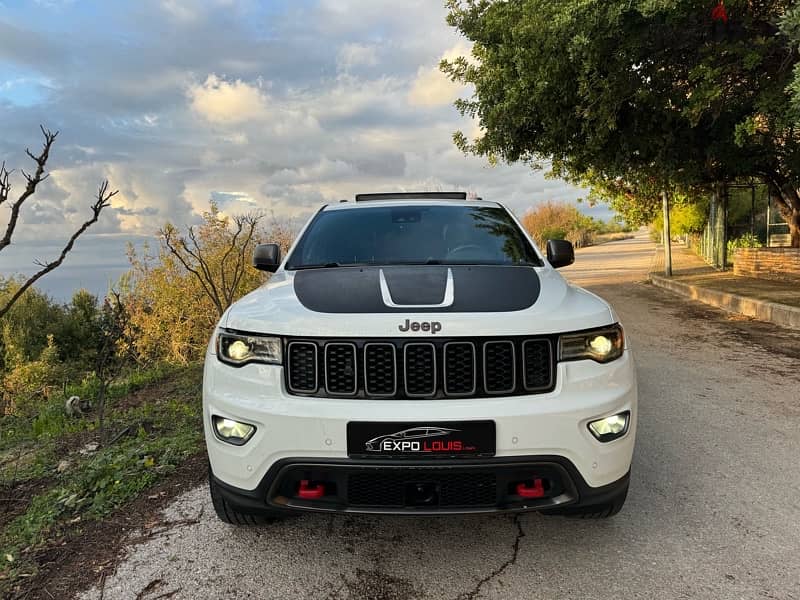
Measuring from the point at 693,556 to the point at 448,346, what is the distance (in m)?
1.57

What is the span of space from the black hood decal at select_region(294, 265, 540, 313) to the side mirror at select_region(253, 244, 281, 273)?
706mm

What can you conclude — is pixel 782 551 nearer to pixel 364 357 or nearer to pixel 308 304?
pixel 364 357

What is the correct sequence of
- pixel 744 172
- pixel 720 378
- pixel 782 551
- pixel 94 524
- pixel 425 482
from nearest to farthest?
pixel 425 482 < pixel 782 551 < pixel 94 524 < pixel 720 378 < pixel 744 172

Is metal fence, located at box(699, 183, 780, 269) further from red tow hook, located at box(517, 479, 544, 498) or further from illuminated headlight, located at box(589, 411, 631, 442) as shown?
red tow hook, located at box(517, 479, 544, 498)

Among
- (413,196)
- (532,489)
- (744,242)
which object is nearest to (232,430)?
(532,489)

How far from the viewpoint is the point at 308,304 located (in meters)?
2.57

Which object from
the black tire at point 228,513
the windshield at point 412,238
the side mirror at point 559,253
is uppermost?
the windshield at point 412,238

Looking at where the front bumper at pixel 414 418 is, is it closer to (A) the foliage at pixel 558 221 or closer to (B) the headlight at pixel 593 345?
(B) the headlight at pixel 593 345

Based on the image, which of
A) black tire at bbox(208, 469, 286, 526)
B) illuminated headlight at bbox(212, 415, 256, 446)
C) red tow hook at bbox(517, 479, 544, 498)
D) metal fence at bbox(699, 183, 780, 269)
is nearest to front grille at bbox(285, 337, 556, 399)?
illuminated headlight at bbox(212, 415, 256, 446)

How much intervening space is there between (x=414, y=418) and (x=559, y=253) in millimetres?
2051

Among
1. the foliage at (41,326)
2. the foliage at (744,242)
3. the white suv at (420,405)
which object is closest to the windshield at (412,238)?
the white suv at (420,405)

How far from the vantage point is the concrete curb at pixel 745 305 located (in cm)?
940

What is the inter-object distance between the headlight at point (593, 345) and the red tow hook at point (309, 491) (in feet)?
3.80

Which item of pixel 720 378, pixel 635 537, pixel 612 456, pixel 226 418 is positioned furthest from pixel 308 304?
pixel 720 378
